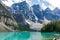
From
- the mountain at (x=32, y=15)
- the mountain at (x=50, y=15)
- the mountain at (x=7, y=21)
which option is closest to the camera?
the mountain at (x=7, y=21)

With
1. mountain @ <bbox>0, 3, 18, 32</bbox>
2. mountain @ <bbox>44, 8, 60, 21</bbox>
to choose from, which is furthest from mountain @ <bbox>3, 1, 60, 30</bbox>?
mountain @ <bbox>0, 3, 18, 32</bbox>

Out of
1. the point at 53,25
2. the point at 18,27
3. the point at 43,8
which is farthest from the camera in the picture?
the point at 43,8

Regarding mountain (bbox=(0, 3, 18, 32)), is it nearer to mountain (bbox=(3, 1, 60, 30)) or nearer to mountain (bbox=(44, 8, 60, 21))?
mountain (bbox=(3, 1, 60, 30))

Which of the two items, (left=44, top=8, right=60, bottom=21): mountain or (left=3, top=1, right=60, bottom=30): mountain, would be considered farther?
(left=3, top=1, right=60, bottom=30): mountain

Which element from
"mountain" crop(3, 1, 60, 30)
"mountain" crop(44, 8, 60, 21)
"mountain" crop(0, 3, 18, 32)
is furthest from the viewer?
"mountain" crop(3, 1, 60, 30)

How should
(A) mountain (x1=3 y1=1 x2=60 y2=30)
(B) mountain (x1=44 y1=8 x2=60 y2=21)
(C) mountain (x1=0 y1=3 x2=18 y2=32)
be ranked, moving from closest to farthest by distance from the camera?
(C) mountain (x1=0 y1=3 x2=18 y2=32) → (B) mountain (x1=44 y1=8 x2=60 y2=21) → (A) mountain (x1=3 y1=1 x2=60 y2=30)

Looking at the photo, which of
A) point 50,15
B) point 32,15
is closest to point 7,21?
point 32,15

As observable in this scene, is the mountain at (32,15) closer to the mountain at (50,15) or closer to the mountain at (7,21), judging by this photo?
the mountain at (50,15)

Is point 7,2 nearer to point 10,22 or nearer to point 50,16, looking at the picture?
point 10,22

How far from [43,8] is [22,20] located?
6.26 meters

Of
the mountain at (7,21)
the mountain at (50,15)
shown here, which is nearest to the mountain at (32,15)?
the mountain at (50,15)

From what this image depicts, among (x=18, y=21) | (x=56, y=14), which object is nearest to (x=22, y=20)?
(x=18, y=21)

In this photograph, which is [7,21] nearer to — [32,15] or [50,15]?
[32,15]

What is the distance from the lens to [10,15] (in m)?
47.9
